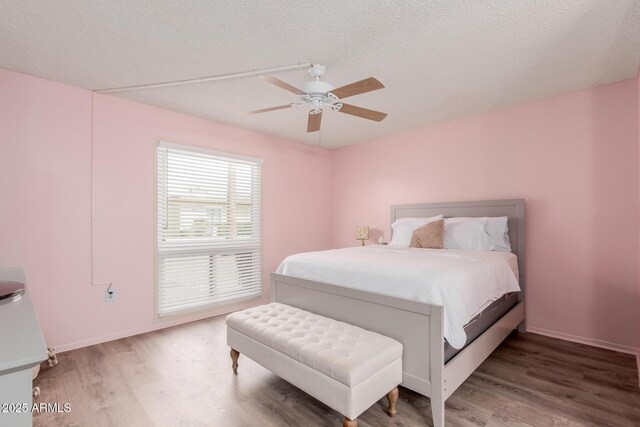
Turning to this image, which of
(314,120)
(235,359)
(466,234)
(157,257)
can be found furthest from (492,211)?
(157,257)

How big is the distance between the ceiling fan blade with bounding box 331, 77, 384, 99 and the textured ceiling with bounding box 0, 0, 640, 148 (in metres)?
0.36

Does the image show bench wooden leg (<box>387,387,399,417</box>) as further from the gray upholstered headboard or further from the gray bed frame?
the gray upholstered headboard

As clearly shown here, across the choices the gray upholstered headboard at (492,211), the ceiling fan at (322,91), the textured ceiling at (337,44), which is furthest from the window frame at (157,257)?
the gray upholstered headboard at (492,211)

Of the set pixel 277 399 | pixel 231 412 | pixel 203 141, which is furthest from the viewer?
pixel 203 141

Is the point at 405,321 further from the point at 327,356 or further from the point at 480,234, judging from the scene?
the point at 480,234

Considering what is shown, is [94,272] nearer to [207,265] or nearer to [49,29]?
[207,265]

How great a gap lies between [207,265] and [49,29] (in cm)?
260

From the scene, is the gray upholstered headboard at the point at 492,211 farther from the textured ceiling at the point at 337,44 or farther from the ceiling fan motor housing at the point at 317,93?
the ceiling fan motor housing at the point at 317,93

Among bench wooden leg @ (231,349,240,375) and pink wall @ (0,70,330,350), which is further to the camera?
pink wall @ (0,70,330,350)

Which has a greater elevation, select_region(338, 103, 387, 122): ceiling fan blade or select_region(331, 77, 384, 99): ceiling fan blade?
select_region(331, 77, 384, 99): ceiling fan blade

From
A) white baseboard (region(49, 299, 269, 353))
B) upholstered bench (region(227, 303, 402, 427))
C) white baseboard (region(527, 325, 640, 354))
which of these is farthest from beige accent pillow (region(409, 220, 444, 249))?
white baseboard (region(49, 299, 269, 353))

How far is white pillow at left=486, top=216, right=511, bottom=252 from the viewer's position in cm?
320

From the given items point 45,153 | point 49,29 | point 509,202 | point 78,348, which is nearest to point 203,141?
point 45,153

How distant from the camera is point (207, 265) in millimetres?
3770
